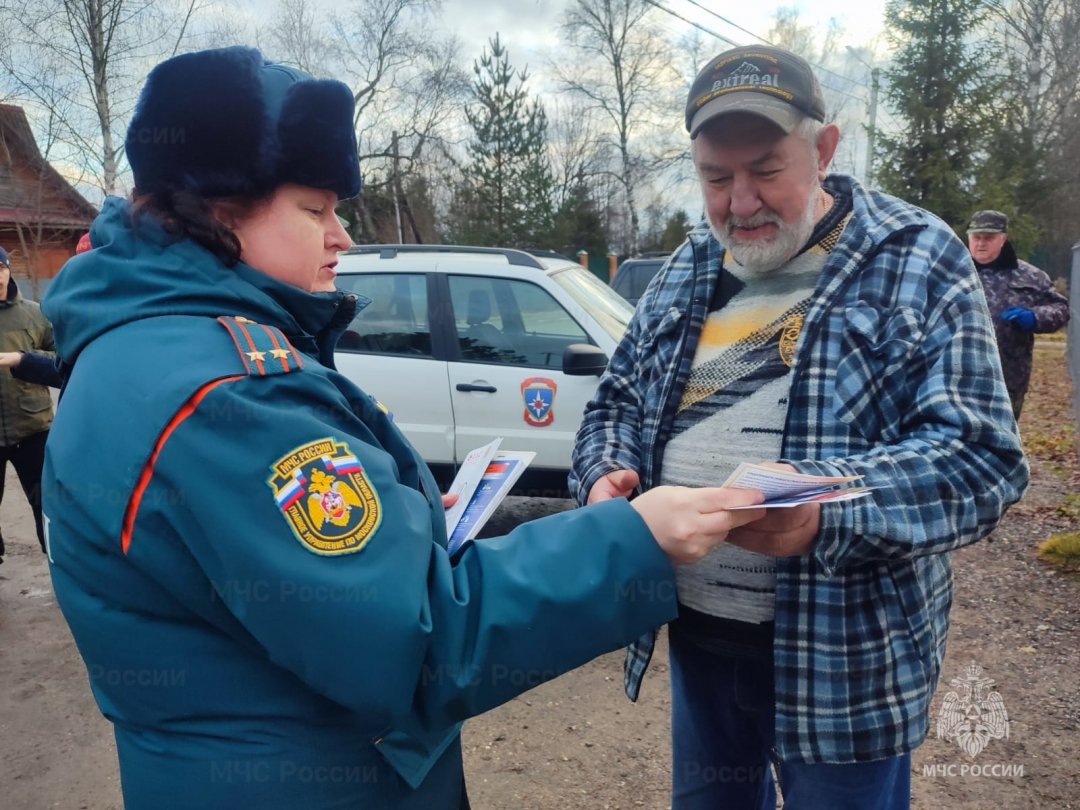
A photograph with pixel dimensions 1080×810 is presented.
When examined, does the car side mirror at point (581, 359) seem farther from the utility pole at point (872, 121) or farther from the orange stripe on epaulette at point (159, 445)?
the utility pole at point (872, 121)

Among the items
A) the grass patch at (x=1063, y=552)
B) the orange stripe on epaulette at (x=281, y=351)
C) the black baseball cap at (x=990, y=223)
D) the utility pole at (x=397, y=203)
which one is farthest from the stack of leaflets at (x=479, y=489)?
the utility pole at (x=397, y=203)

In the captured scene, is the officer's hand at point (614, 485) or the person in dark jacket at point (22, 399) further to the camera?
the person in dark jacket at point (22, 399)

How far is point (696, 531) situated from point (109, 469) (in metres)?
0.80

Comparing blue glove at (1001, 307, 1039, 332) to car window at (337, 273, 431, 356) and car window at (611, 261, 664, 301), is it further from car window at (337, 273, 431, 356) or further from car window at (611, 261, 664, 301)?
car window at (611, 261, 664, 301)

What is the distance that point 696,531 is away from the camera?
3.74 feet

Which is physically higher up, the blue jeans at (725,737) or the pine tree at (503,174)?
the pine tree at (503,174)

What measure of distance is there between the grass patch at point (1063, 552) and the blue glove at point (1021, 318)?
1458 mm

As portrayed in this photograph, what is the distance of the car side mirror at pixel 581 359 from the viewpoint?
445 centimetres

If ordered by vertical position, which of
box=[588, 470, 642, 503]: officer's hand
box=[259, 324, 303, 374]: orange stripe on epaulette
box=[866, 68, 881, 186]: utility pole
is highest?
box=[866, 68, 881, 186]: utility pole

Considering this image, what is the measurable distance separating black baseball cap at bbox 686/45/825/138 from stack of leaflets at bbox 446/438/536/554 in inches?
34.2

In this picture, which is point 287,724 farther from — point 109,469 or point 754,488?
point 754,488

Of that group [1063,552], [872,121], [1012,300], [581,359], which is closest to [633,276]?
[1012,300]

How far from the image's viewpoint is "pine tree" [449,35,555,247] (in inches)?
1278

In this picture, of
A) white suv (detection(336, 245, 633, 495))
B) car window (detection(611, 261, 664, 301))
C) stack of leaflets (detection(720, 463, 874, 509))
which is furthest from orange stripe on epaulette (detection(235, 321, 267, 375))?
car window (detection(611, 261, 664, 301))
